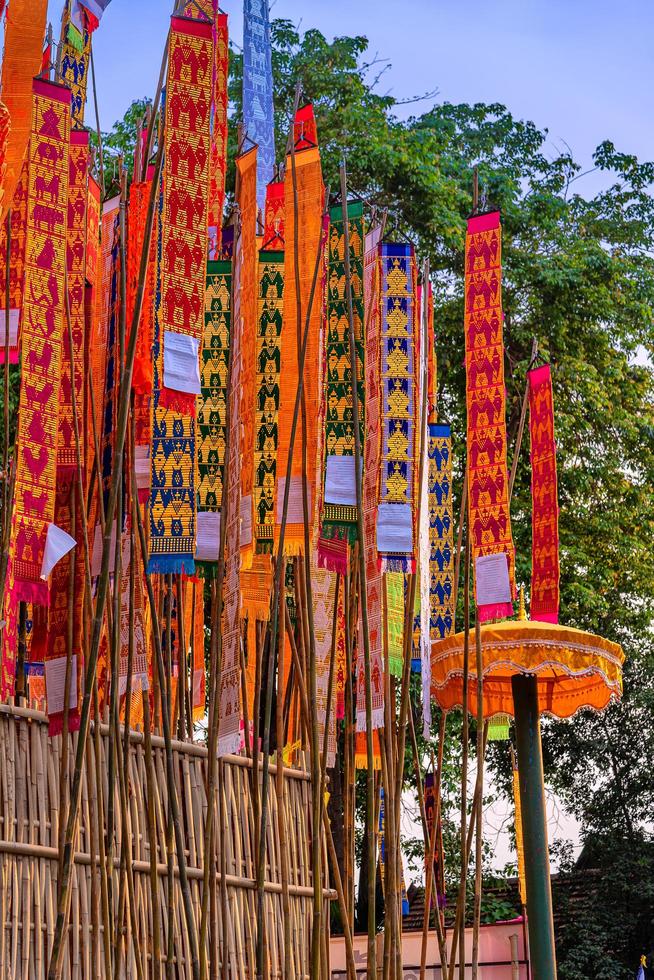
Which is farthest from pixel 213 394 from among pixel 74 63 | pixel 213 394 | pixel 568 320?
pixel 568 320

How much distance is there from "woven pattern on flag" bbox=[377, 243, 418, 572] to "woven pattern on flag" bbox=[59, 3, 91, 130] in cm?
60

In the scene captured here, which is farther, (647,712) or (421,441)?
(647,712)

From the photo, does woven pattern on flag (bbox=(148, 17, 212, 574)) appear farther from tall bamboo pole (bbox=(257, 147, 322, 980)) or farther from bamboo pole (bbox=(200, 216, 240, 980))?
tall bamboo pole (bbox=(257, 147, 322, 980))

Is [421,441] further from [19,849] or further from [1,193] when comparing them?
[19,849]

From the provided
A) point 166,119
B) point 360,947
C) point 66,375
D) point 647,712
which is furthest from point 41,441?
point 647,712

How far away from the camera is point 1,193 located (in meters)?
1.74

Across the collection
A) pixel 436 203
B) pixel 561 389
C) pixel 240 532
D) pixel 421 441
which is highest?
pixel 436 203

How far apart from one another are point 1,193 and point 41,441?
414mm

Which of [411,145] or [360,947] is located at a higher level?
[411,145]

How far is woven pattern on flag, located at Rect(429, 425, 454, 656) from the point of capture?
3.16m

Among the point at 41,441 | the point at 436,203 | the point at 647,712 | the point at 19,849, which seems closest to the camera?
the point at 41,441

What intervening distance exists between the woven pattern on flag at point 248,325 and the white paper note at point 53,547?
0.31 m

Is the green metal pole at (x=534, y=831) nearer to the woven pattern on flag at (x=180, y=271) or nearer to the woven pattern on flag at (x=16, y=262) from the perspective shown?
the woven pattern on flag at (x=180, y=271)

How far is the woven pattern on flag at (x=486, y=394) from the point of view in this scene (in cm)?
285
